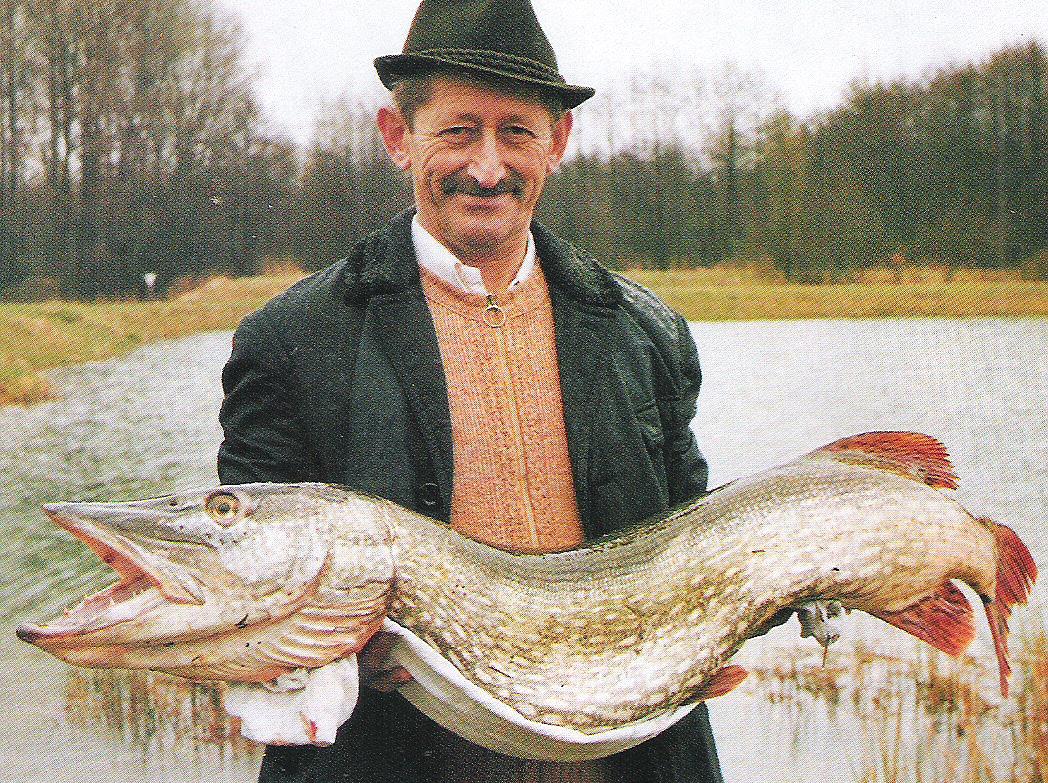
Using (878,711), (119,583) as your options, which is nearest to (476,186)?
(119,583)

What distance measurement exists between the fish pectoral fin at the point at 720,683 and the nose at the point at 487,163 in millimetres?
665

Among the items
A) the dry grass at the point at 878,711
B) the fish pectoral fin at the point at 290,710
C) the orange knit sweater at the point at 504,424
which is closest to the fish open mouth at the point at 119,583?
the fish pectoral fin at the point at 290,710

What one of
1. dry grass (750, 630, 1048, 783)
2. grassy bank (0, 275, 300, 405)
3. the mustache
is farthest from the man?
grassy bank (0, 275, 300, 405)

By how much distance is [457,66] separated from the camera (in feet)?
4.31

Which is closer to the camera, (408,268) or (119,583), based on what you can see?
(119,583)

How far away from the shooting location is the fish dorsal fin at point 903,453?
1382 millimetres

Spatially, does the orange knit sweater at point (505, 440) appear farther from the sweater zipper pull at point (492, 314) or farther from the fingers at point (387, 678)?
the fingers at point (387, 678)

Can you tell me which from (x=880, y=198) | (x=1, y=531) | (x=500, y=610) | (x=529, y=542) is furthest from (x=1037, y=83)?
(x=1, y=531)

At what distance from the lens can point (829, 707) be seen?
2.57 meters

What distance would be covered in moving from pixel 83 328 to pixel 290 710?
72.5 inches

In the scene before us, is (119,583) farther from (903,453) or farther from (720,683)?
(903,453)

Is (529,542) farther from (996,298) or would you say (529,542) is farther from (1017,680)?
(996,298)

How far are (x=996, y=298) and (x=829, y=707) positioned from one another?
49.0 inches

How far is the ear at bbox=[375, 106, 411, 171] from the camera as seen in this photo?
1.44m
